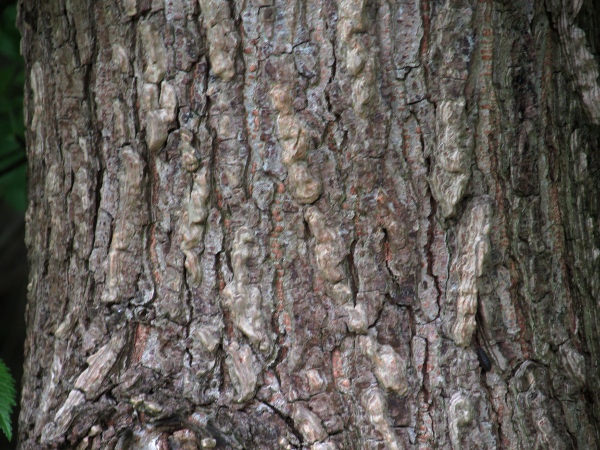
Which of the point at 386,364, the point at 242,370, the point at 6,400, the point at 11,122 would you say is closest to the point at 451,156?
the point at 386,364

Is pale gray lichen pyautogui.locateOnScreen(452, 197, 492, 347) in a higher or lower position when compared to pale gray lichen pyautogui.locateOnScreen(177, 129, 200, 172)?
lower

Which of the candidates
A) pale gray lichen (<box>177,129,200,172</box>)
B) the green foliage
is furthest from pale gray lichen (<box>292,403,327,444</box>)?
the green foliage

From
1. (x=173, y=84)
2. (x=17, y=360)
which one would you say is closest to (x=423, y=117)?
(x=173, y=84)

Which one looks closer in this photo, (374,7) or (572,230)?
(374,7)

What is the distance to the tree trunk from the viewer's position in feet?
3.33

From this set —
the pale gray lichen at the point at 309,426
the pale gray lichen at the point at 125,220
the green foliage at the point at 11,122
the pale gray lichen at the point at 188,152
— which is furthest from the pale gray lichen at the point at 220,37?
the green foliage at the point at 11,122

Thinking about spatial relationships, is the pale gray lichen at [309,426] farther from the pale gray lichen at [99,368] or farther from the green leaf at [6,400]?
the green leaf at [6,400]

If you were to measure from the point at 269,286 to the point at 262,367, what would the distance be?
143mm

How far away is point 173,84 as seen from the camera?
1045 millimetres

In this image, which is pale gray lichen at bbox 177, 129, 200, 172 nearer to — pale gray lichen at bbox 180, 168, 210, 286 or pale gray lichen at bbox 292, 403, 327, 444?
pale gray lichen at bbox 180, 168, 210, 286

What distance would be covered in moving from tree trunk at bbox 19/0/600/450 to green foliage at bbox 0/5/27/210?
1023 mm

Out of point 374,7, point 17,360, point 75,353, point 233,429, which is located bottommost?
point 17,360

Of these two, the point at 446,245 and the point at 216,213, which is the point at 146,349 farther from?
the point at 446,245

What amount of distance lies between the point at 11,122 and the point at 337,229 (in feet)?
4.61
